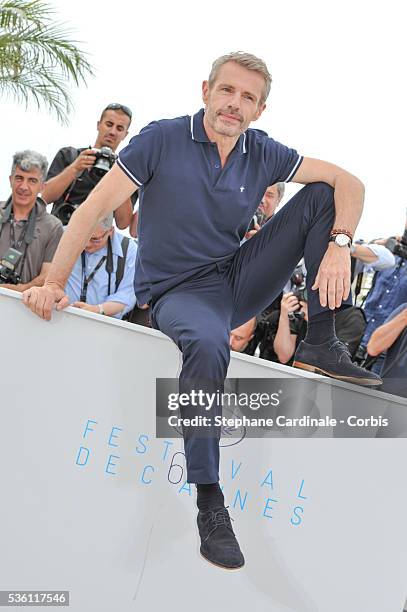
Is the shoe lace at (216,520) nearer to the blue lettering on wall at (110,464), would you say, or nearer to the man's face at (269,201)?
the blue lettering on wall at (110,464)

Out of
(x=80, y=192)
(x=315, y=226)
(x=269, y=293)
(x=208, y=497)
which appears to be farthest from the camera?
(x=80, y=192)

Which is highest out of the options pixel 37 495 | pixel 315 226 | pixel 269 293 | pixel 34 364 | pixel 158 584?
pixel 315 226

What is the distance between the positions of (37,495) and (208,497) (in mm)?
655

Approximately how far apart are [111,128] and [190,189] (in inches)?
86.9

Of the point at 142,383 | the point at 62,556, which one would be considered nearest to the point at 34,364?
the point at 142,383

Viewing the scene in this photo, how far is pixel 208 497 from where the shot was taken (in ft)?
8.03

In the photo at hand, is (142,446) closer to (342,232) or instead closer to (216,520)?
(216,520)

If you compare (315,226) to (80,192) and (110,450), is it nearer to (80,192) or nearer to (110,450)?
(110,450)

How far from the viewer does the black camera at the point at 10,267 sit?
12.5ft

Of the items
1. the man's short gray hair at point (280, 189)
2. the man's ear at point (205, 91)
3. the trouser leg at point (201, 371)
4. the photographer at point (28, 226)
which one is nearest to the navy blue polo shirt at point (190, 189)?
the man's ear at point (205, 91)

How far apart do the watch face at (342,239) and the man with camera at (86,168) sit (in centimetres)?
204

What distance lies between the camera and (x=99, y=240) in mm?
3949

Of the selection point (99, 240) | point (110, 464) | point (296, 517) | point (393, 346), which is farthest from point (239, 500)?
point (99, 240)

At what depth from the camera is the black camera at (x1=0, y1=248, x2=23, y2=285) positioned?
151 inches
